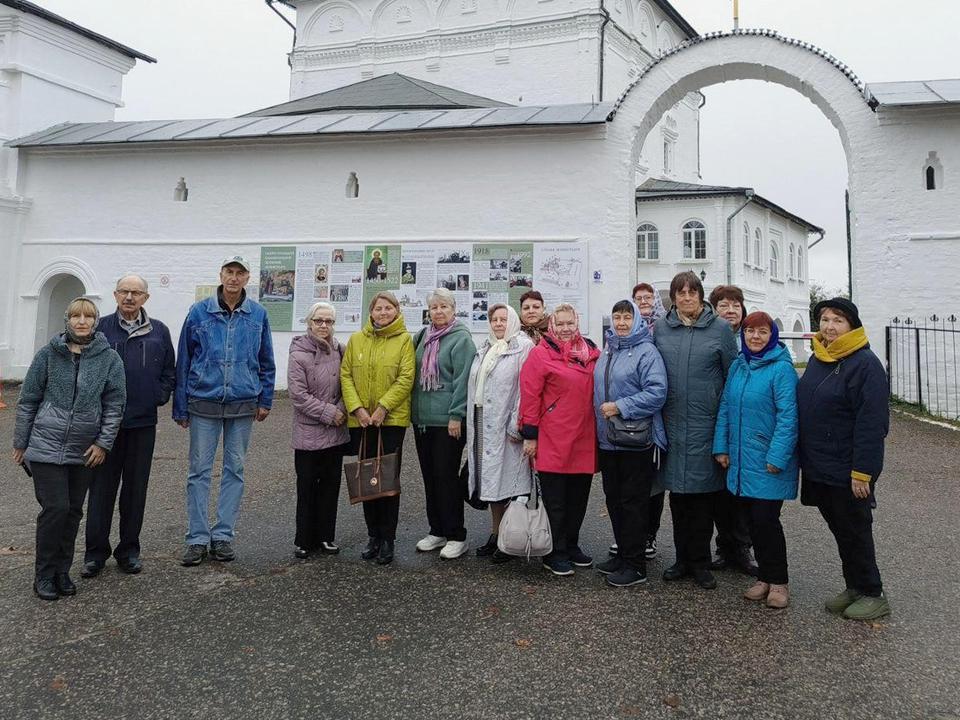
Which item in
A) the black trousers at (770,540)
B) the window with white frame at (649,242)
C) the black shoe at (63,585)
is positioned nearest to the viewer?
the black trousers at (770,540)

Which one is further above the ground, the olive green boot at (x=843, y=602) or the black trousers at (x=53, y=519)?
the black trousers at (x=53, y=519)

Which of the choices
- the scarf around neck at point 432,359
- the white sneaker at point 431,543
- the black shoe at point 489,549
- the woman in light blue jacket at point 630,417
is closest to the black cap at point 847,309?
the woman in light blue jacket at point 630,417

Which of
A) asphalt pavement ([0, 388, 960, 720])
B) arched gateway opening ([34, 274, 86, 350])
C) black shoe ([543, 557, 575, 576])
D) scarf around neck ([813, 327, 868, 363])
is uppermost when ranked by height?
arched gateway opening ([34, 274, 86, 350])

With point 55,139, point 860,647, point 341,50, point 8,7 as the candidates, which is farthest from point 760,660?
point 341,50

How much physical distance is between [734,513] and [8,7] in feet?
54.8

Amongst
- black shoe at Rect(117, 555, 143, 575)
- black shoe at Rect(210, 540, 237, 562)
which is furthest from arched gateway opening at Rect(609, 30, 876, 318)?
black shoe at Rect(117, 555, 143, 575)

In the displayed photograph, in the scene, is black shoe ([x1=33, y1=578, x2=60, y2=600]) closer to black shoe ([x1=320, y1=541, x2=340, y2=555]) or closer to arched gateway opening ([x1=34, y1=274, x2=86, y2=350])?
black shoe ([x1=320, y1=541, x2=340, y2=555])

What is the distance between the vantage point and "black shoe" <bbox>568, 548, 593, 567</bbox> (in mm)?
4379

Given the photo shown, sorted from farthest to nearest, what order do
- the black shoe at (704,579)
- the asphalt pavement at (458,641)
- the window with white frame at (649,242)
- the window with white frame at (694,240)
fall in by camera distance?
1. the window with white frame at (649,242)
2. the window with white frame at (694,240)
3. the black shoe at (704,579)
4. the asphalt pavement at (458,641)

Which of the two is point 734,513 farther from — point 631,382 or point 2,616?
point 2,616

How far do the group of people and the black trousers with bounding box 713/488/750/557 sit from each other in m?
0.01

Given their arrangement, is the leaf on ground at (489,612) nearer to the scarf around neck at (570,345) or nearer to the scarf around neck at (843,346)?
the scarf around neck at (570,345)

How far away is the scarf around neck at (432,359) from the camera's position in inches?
180

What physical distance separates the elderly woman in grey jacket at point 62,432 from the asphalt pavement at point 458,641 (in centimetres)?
29
